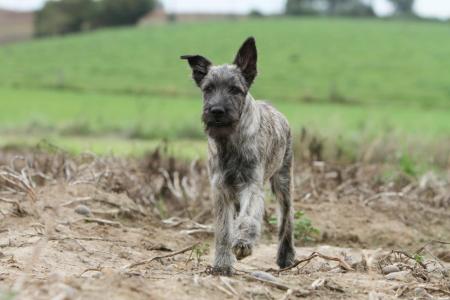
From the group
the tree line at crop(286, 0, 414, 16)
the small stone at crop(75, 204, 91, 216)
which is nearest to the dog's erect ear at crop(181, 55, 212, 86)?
the small stone at crop(75, 204, 91, 216)

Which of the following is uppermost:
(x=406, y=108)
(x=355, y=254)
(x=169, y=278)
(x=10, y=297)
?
(x=10, y=297)

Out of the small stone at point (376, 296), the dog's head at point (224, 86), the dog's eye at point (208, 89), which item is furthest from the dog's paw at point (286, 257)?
the small stone at point (376, 296)

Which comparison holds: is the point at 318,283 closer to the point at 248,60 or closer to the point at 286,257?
the point at 248,60

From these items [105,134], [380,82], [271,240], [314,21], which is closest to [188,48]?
[380,82]

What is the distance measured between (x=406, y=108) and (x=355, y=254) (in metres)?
36.1

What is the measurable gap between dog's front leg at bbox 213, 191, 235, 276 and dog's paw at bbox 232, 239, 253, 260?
43cm

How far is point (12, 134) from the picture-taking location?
3073cm

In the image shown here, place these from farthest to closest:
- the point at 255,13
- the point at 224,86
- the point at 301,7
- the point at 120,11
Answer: the point at 301,7, the point at 255,13, the point at 120,11, the point at 224,86

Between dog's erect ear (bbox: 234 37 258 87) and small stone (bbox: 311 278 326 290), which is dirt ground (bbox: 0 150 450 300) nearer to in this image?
small stone (bbox: 311 278 326 290)

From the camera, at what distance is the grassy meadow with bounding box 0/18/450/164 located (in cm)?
3300

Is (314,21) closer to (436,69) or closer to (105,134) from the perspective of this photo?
(436,69)

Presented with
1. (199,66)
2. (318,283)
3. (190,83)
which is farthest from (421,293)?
(190,83)

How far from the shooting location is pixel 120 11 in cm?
9025

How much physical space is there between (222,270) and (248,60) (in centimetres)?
220
